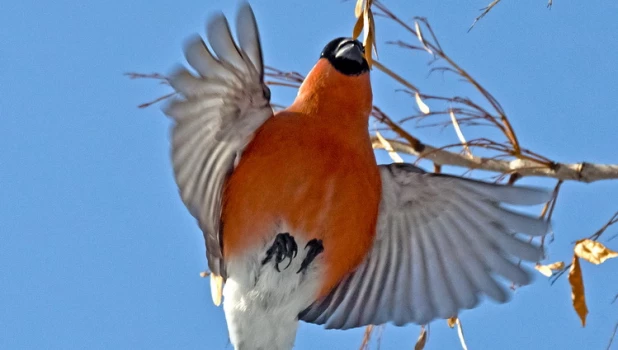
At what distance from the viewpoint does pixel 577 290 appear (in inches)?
86.1

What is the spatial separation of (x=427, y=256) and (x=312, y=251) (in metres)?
0.49

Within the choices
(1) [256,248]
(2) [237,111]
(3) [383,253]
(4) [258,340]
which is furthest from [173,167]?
(3) [383,253]

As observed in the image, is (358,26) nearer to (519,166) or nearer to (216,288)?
(519,166)

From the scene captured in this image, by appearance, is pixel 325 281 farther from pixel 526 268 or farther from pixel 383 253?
pixel 526 268

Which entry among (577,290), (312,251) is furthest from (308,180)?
(577,290)

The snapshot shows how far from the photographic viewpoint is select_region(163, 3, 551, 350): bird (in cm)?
266

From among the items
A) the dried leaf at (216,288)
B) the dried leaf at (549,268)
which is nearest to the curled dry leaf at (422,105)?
the dried leaf at (549,268)

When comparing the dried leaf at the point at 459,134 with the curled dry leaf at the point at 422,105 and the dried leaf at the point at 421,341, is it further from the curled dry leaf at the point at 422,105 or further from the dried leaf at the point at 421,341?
the dried leaf at the point at 421,341

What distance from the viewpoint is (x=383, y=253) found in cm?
315

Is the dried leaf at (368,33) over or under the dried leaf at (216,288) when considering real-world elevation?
over

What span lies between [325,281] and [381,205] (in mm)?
332

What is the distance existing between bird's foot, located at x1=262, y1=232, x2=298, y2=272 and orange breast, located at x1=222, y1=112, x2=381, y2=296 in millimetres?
25

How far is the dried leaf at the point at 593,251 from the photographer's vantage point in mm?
2113

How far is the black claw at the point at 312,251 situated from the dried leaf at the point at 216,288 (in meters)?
0.26
